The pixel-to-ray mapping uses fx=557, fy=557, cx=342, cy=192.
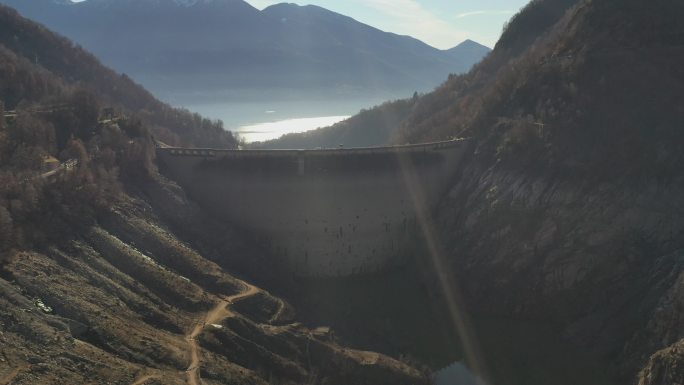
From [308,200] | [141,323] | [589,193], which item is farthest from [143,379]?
[589,193]

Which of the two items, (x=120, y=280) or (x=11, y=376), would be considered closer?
(x=11, y=376)

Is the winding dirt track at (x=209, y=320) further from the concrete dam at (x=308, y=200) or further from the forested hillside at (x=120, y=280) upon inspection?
the concrete dam at (x=308, y=200)

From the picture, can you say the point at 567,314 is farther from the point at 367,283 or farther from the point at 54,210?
the point at 54,210

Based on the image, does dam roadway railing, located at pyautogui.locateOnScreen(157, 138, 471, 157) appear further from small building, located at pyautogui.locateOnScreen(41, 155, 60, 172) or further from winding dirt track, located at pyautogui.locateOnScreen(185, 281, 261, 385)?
winding dirt track, located at pyautogui.locateOnScreen(185, 281, 261, 385)

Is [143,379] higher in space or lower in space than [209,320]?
higher

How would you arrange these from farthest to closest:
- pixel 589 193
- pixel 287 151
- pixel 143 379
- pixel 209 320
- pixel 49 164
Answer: pixel 287 151 < pixel 589 193 < pixel 49 164 < pixel 209 320 < pixel 143 379

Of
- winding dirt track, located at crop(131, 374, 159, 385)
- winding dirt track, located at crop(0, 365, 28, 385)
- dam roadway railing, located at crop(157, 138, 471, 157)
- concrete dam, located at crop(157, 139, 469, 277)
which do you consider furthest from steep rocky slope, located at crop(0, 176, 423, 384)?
dam roadway railing, located at crop(157, 138, 471, 157)

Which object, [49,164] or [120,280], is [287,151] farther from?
[120,280]
